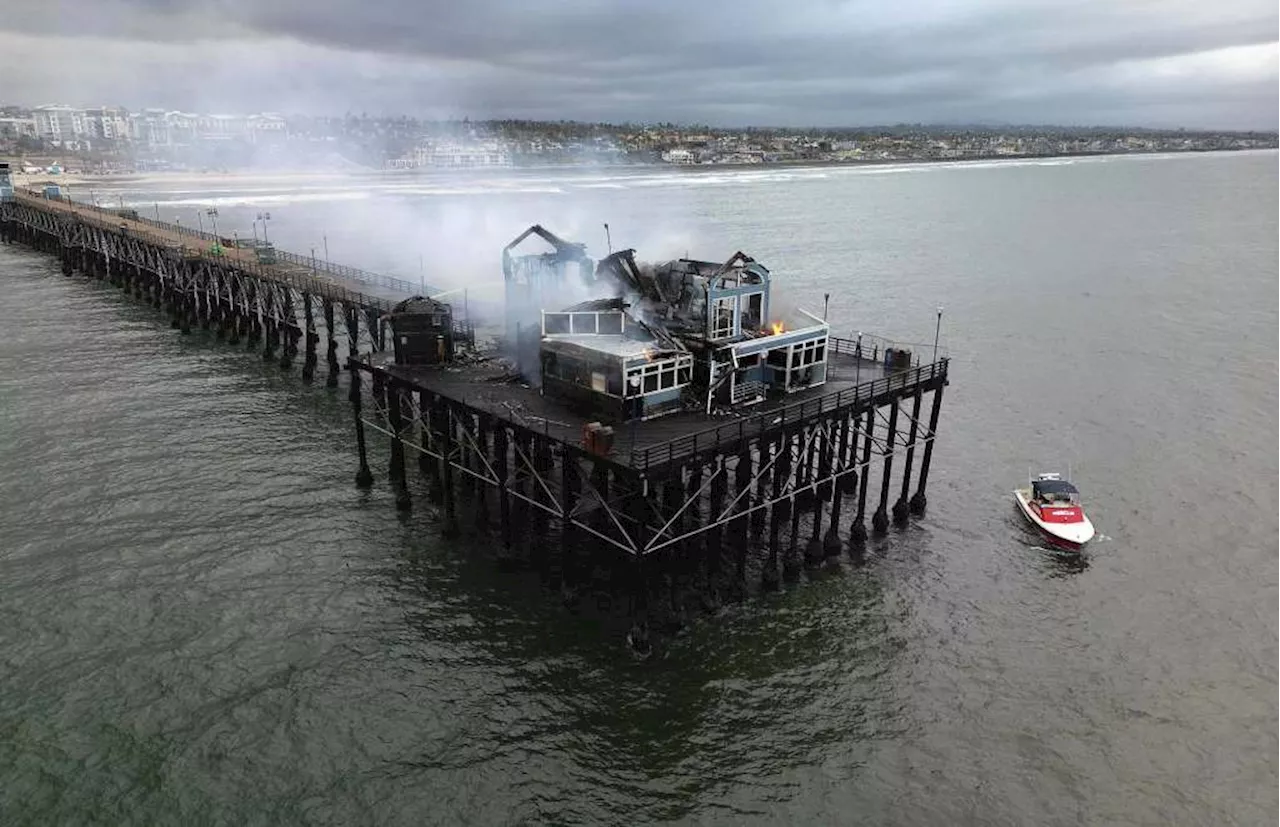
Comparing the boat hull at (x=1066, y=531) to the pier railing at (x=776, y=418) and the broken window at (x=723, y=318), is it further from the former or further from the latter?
the broken window at (x=723, y=318)

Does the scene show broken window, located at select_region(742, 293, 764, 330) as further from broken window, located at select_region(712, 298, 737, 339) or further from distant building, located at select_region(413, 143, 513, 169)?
distant building, located at select_region(413, 143, 513, 169)

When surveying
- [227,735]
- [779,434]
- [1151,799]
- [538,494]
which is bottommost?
[1151,799]

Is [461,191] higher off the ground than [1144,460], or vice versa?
[461,191]

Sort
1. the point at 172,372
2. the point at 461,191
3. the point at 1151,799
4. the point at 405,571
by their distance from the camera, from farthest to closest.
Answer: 1. the point at 461,191
2. the point at 172,372
3. the point at 405,571
4. the point at 1151,799

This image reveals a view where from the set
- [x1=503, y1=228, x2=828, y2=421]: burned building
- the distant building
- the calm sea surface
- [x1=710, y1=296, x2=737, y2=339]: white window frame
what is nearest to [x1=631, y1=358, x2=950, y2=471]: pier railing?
[x1=503, y1=228, x2=828, y2=421]: burned building

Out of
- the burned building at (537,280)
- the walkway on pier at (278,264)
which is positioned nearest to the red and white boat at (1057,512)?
the burned building at (537,280)

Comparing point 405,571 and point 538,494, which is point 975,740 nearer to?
point 538,494

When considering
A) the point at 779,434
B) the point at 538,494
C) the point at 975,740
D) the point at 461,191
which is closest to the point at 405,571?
the point at 538,494

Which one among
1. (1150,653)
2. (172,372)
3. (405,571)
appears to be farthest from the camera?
(172,372)
